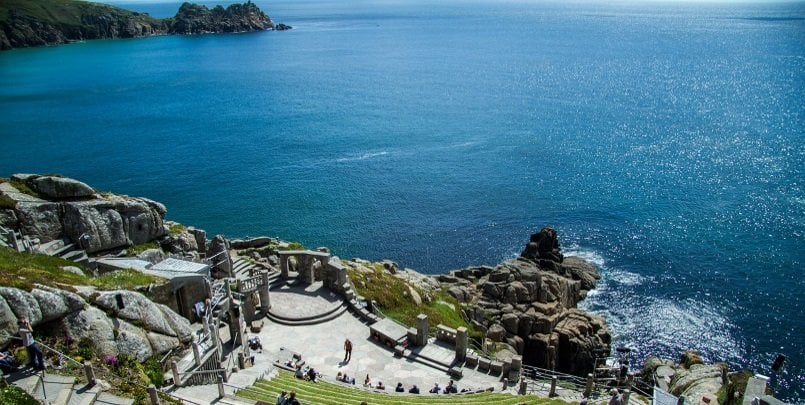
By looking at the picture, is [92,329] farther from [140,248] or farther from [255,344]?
[140,248]

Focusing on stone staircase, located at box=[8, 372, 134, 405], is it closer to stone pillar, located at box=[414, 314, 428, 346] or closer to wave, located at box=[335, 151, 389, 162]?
stone pillar, located at box=[414, 314, 428, 346]

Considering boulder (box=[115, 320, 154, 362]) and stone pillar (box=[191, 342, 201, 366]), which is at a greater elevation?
boulder (box=[115, 320, 154, 362])

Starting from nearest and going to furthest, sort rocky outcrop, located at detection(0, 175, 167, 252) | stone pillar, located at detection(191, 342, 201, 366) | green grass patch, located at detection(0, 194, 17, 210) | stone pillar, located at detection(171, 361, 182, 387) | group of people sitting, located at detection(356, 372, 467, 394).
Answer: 1. stone pillar, located at detection(171, 361, 182, 387)
2. stone pillar, located at detection(191, 342, 201, 366)
3. group of people sitting, located at detection(356, 372, 467, 394)
4. green grass patch, located at detection(0, 194, 17, 210)
5. rocky outcrop, located at detection(0, 175, 167, 252)

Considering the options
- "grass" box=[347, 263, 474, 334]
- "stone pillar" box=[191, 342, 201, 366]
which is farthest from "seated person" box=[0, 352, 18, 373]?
"grass" box=[347, 263, 474, 334]

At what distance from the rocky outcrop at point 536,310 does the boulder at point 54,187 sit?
1484 inches

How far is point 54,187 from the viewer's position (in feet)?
156

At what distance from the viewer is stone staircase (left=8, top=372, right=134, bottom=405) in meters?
23.2

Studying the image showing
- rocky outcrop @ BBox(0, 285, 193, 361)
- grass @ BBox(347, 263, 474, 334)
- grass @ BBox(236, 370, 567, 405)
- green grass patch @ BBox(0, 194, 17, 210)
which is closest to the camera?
rocky outcrop @ BBox(0, 285, 193, 361)

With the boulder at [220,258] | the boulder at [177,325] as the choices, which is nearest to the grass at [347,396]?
the boulder at [177,325]

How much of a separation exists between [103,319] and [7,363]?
542 centimetres

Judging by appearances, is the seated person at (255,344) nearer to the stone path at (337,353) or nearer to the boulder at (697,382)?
the stone path at (337,353)

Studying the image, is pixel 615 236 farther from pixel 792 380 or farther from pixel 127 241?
pixel 127 241

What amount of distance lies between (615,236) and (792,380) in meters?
33.0

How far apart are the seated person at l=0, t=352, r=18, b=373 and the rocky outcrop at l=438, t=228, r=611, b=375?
127 feet
